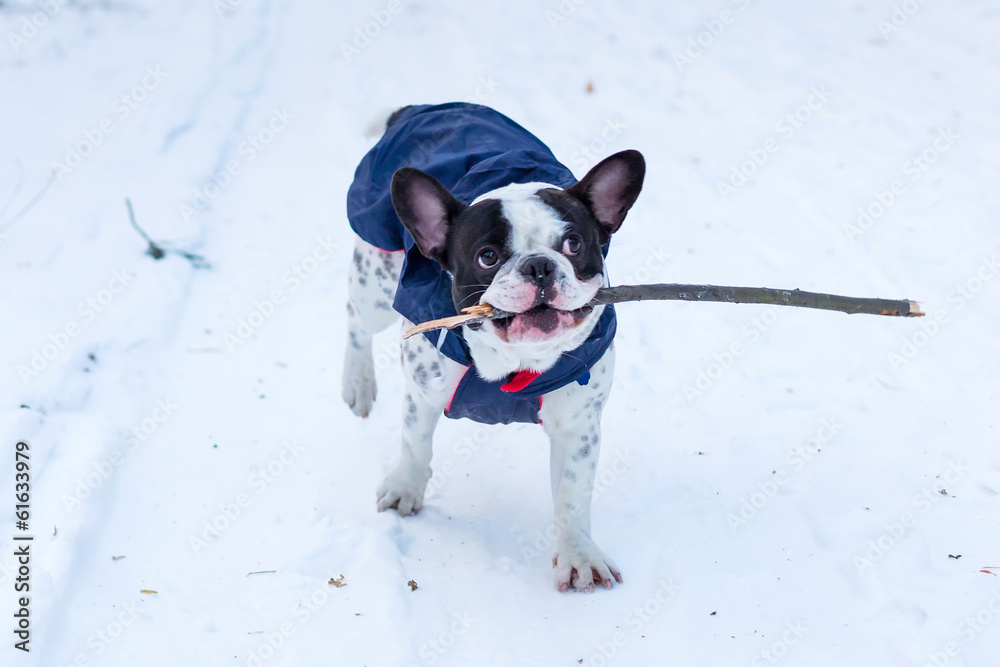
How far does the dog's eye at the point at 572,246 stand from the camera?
3.11 m

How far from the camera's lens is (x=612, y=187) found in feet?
10.8

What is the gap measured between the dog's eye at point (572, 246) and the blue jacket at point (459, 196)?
0.34 metres

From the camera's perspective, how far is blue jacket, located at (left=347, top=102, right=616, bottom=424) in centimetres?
341

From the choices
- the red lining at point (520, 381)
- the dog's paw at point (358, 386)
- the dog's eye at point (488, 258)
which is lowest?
the dog's paw at point (358, 386)

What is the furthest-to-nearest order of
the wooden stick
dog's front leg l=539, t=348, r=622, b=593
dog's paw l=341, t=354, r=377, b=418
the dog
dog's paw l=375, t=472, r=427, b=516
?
1. dog's paw l=341, t=354, r=377, b=418
2. dog's paw l=375, t=472, r=427, b=516
3. dog's front leg l=539, t=348, r=622, b=593
4. the dog
5. the wooden stick

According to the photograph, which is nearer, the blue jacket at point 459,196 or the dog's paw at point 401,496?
the blue jacket at point 459,196

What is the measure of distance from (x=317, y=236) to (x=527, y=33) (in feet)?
13.3

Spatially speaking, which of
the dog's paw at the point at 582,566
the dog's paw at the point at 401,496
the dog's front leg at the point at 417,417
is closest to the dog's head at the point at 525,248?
the dog's front leg at the point at 417,417

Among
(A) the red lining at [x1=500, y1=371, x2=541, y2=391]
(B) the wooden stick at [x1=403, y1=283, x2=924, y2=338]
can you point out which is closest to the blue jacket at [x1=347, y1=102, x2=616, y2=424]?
(A) the red lining at [x1=500, y1=371, x2=541, y2=391]

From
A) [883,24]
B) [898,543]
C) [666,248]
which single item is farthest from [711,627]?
[883,24]

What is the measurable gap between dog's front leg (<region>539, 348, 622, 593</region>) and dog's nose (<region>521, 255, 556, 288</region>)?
74cm

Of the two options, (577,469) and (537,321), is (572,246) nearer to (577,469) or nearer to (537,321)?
(537,321)

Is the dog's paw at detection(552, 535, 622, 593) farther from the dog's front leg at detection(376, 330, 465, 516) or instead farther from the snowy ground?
the dog's front leg at detection(376, 330, 465, 516)

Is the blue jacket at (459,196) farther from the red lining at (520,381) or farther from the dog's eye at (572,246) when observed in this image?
the dog's eye at (572,246)
